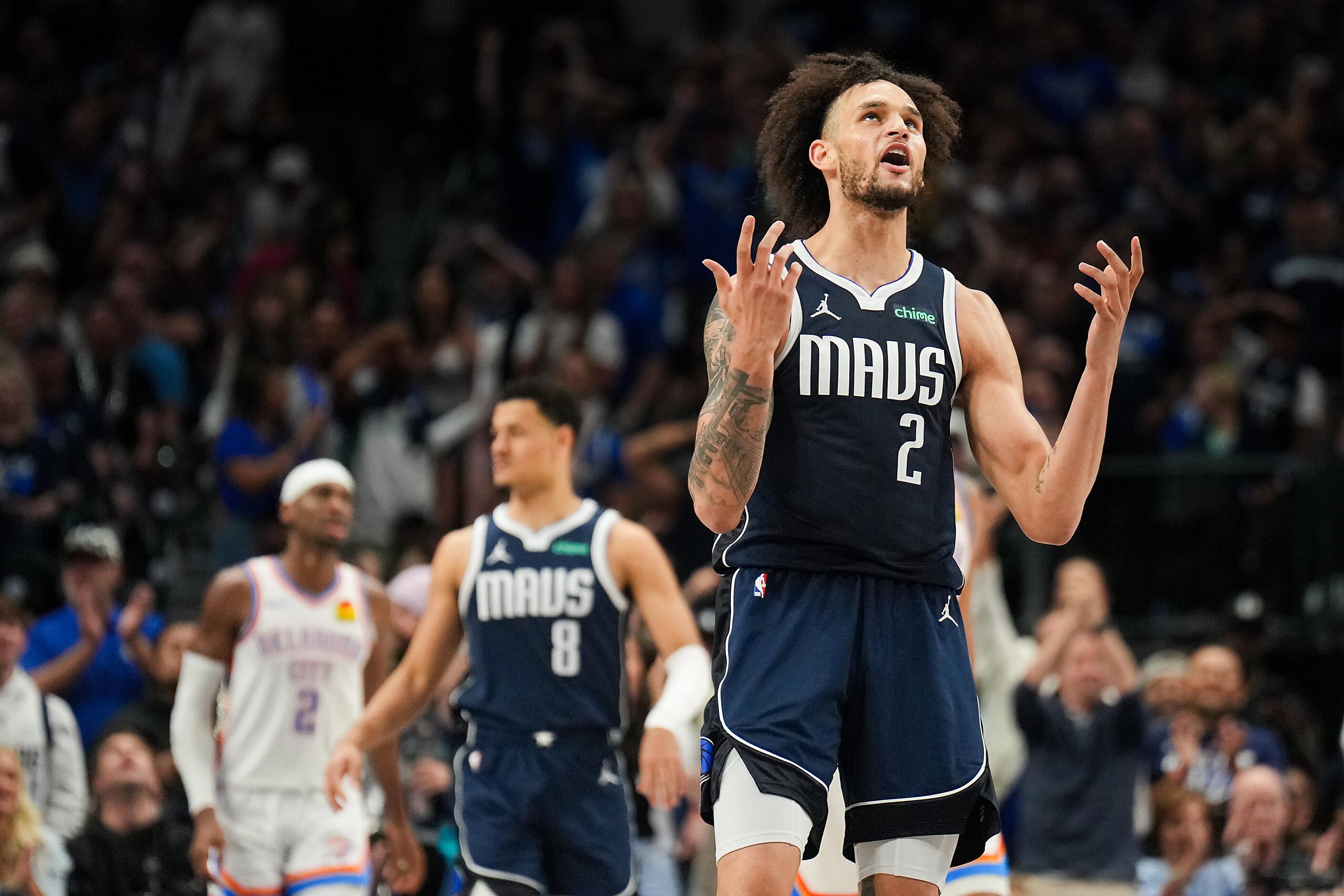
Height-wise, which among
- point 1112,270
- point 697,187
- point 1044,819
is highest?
point 697,187

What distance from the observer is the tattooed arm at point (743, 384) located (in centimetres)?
437

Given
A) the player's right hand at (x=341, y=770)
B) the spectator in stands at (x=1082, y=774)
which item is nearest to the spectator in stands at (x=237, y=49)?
the spectator in stands at (x=1082, y=774)

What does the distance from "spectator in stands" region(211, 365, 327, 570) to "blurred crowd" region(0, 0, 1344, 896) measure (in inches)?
1.0

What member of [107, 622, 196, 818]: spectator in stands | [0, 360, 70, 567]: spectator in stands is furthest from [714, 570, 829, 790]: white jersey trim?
[0, 360, 70, 567]: spectator in stands

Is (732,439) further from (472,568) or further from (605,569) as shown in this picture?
(472,568)

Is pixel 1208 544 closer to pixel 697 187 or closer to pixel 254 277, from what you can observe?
pixel 697 187

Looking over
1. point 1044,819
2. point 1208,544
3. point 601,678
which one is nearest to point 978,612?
point 1044,819

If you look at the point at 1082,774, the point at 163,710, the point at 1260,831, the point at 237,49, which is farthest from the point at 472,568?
the point at 237,49

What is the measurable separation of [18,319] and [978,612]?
20.4 ft

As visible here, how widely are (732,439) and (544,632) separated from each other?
2.78 m

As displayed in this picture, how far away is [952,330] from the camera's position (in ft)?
15.8

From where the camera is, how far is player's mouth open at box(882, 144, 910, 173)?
4762 mm

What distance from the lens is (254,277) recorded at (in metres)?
14.0

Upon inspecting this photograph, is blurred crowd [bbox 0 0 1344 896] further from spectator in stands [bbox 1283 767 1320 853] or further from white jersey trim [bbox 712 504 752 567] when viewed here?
white jersey trim [bbox 712 504 752 567]
